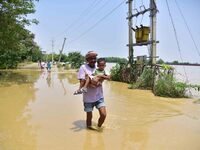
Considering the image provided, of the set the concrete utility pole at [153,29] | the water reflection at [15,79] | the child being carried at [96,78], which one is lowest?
the water reflection at [15,79]

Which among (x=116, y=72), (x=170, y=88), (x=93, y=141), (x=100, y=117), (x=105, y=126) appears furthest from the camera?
(x=116, y=72)

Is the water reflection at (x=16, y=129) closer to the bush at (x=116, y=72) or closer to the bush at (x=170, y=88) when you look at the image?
the bush at (x=170, y=88)

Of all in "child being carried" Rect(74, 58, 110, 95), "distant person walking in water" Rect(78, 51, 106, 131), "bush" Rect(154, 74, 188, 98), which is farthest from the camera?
"bush" Rect(154, 74, 188, 98)

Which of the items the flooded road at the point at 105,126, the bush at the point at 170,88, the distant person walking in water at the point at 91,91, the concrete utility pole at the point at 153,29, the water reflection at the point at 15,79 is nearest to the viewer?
the flooded road at the point at 105,126

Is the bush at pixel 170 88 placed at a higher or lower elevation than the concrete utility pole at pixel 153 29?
lower

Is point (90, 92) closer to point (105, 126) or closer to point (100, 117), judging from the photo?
point (100, 117)

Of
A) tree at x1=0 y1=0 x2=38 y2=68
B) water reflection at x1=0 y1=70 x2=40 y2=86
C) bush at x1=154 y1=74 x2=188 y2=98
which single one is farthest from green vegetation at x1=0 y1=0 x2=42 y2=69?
bush at x1=154 y1=74 x2=188 y2=98

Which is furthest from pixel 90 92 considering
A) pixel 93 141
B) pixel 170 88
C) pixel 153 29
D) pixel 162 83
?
pixel 153 29

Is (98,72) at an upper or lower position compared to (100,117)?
upper

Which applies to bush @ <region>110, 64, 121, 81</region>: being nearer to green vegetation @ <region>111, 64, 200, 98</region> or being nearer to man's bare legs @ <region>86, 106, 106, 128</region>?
green vegetation @ <region>111, 64, 200, 98</region>

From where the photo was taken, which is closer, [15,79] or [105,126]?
[105,126]

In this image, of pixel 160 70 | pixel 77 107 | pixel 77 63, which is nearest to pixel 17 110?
pixel 77 107

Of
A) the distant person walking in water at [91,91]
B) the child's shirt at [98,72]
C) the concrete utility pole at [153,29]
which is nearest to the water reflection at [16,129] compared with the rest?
the distant person walking in water at [91,91]

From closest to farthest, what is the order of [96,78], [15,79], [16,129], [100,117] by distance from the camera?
[96,78] → [100,117] → [16,129] → [15,79]
